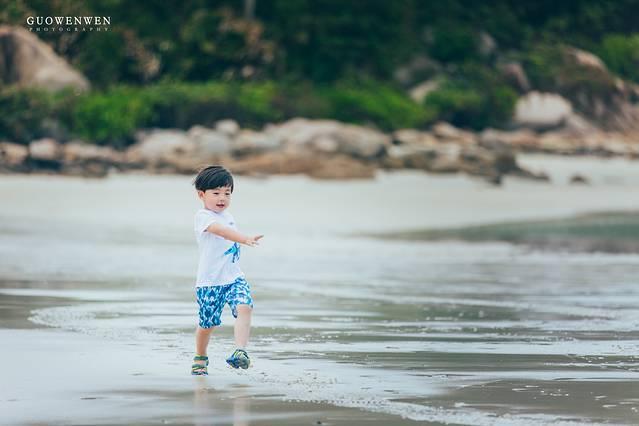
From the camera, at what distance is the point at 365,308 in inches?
575

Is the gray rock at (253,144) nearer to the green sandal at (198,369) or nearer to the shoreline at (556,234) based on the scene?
the shoreline at (556,234)

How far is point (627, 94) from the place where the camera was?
6950cm

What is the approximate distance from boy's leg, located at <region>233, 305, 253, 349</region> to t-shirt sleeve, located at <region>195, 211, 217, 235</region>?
1.65 ft

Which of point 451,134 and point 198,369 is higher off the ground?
point 451,134

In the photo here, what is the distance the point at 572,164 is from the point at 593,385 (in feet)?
145

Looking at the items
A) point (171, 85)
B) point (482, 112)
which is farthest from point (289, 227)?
point (482, 112)

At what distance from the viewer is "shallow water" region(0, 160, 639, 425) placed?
939cm

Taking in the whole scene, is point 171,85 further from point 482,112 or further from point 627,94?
point 627,94

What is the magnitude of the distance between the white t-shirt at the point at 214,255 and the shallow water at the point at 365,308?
49cm

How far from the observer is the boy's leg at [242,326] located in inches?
414

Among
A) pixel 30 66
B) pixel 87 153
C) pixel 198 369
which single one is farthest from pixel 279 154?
pixel 198 369

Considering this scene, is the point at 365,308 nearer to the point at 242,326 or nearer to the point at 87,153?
the point at 242,326

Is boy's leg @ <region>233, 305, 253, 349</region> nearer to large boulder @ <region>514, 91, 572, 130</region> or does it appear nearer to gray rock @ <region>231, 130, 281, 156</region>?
gray rock @ <region>231, 130, 281, 156</region>

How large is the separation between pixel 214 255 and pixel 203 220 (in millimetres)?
224
